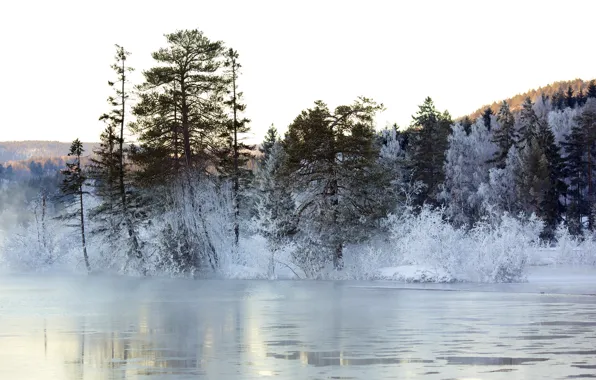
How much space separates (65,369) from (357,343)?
5390 mm

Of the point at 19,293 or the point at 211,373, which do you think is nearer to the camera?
the point at 211,373

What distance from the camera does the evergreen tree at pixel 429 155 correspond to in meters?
91.8

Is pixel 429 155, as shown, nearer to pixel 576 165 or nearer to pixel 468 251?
pixel 576 165

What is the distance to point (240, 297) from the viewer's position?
31234 mm

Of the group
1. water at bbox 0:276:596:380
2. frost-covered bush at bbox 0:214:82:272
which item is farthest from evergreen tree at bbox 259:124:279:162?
water at bbox 0:276:596:380

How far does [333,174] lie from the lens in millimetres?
45938

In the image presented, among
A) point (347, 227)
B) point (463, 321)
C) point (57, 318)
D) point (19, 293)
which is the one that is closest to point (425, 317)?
point (463, 321)

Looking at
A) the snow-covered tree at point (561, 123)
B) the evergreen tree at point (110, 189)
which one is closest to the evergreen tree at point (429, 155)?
the snow-covered tree at point (561, 123)

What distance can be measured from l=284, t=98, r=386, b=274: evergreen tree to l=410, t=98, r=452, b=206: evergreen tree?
41.7 meters

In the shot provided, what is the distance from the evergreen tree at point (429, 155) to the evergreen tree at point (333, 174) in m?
41.7

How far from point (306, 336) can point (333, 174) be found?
28.8 m

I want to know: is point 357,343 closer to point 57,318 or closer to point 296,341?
point 296,341

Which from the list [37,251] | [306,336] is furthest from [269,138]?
[306,336]

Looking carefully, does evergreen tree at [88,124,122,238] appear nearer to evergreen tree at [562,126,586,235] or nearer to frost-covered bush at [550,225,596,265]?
frost-covered bush at [550,225,596,265]
